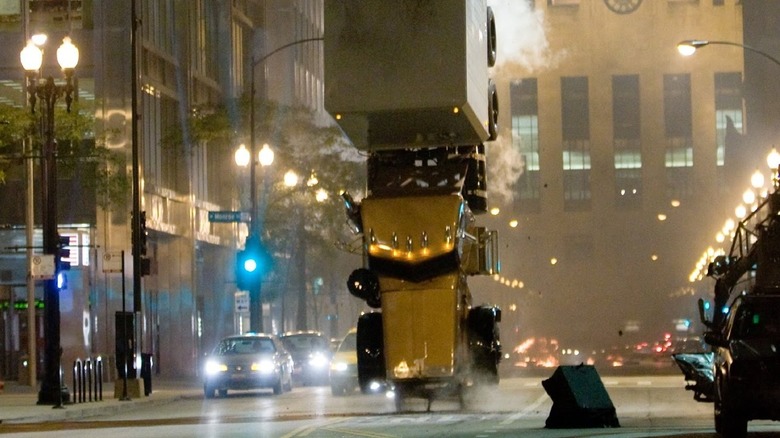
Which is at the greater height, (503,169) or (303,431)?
(503,169)

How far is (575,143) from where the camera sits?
426ft

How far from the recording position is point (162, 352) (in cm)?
5350

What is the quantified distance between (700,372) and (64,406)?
43.1 feet

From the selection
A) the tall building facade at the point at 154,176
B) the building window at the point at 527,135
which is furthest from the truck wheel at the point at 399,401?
the building window at the point at 527,135

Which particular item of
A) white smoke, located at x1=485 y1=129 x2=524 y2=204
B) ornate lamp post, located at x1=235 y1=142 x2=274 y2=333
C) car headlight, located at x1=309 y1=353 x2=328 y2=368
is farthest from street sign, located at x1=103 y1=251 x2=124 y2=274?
white smoke, located at x1=485 y1=129 x2=524 y2=204

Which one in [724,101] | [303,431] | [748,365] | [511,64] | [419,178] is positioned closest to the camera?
[748,365]

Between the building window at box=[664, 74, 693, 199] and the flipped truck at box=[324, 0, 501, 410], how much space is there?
340ft

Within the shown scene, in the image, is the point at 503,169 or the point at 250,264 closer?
the point at 250,264

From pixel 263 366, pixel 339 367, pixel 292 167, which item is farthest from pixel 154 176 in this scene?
pixel 339 367

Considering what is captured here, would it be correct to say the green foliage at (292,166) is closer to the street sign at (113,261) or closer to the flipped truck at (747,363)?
the street sign at (113,261)

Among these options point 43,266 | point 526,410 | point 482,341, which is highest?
point 43,266

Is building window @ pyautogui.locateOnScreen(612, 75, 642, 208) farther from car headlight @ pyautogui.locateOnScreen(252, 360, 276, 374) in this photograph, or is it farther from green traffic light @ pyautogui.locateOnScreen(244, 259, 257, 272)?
car headlight @ pyautogui.locateOnScreen(252, 360, 276, 374)

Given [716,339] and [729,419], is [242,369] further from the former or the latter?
[729,419]

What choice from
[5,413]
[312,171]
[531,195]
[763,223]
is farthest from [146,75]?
[531,195]
